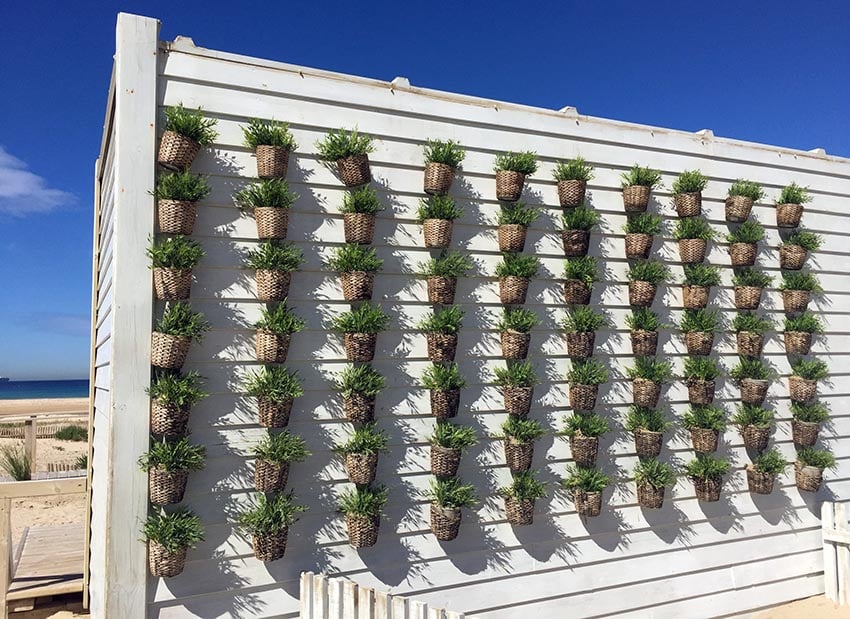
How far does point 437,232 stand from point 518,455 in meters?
1.46

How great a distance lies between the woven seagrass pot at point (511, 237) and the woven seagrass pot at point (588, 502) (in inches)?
64.3

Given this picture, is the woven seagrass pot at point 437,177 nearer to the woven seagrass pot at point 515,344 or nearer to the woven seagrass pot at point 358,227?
the woven seagrass pot at point 358,227

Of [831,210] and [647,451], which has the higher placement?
[831,210]

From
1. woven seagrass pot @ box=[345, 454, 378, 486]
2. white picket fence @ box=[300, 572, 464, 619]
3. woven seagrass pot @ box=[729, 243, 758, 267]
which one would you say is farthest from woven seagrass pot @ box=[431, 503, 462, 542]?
woven seagrass pot @ box=[729, 243, 758, 267]

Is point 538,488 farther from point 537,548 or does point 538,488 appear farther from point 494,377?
point 494,377

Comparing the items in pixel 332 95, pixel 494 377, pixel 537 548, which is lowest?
pixel 537 548

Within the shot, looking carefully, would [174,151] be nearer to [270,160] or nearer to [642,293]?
[270,160]

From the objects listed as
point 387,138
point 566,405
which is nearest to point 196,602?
point 566,405

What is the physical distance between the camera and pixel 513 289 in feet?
11.1

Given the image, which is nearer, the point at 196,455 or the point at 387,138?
the point at 196,455

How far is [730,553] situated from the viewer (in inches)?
159

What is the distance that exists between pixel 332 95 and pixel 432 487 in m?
2.39

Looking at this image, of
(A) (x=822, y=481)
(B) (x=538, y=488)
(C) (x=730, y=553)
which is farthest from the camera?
(A) (x=822, y=481)

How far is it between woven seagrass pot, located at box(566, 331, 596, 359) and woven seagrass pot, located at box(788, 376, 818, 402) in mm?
2024
